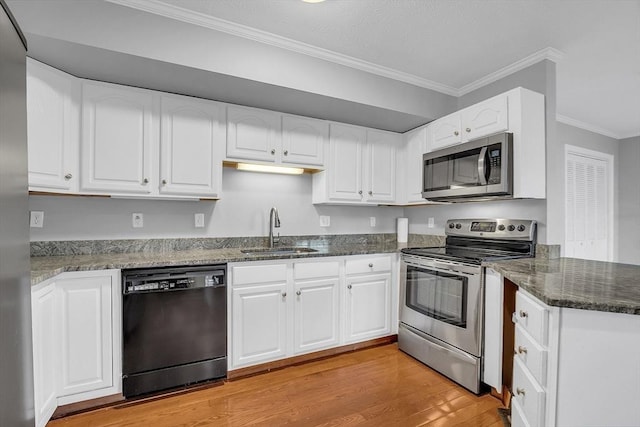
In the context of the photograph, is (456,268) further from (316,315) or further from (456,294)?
(316,315)

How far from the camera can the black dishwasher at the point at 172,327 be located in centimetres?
197

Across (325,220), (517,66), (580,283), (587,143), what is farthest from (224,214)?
(587,143)

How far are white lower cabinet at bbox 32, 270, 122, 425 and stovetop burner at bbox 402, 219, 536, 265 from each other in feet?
7.59

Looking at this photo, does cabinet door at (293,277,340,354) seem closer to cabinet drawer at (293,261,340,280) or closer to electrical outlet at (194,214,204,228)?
cabinet drawer at (293,261,340,280)

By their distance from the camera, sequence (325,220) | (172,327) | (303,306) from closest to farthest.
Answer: (172,327)
(303,306)
(325,220)

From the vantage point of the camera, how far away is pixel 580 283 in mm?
1421

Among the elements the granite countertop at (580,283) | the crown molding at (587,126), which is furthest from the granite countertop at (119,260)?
the crown molding at (587,126)

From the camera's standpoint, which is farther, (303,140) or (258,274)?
(303,140)

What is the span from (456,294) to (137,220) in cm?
257

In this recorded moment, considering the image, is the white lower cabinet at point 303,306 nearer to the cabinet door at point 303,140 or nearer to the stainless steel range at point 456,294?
the stainless steel range at point 456,294

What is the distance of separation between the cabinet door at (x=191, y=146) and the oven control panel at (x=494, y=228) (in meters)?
2.22

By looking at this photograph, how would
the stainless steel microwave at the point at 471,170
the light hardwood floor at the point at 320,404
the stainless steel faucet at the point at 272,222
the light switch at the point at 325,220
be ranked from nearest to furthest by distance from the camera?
1. the light hardwood floor at the point at 320,404
2. the stainless steel microwave at the point at 471,170
3. the stainless steel faucet at the point at 272,222
4. the light switch at the point at 325,220

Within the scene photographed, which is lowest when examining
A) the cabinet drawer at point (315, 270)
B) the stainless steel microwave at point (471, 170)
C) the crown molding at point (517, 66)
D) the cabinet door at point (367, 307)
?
the cabinet door at point (367, 307)

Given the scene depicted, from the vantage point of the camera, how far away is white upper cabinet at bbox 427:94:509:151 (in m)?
2.32
